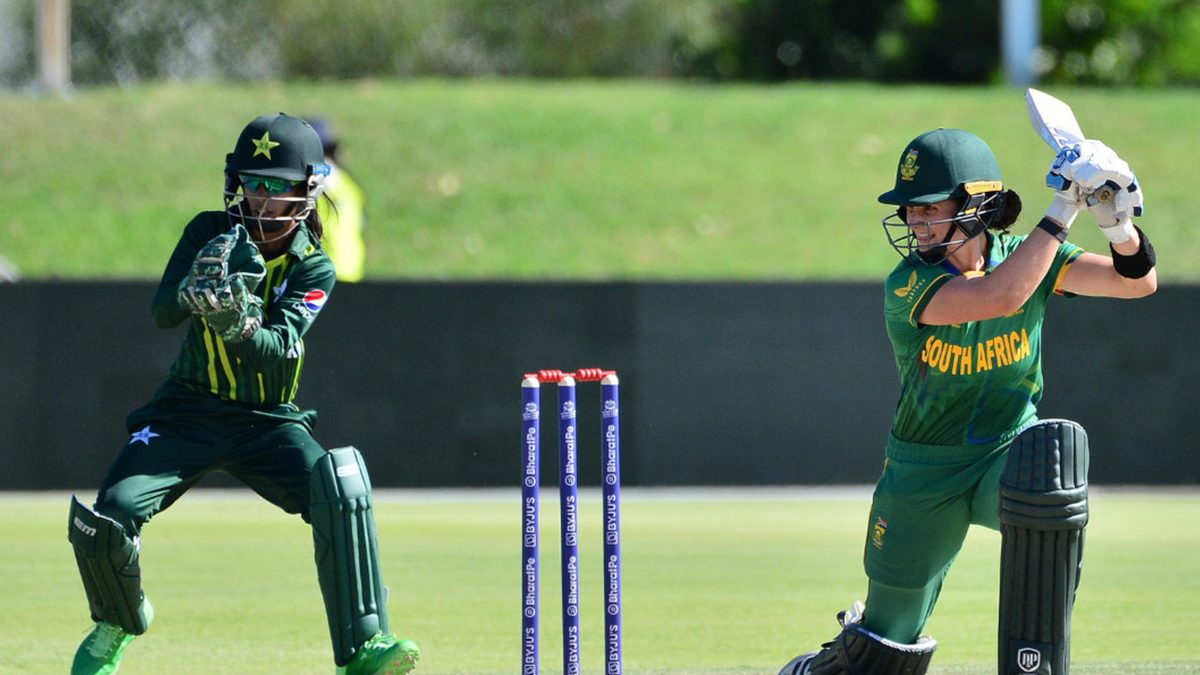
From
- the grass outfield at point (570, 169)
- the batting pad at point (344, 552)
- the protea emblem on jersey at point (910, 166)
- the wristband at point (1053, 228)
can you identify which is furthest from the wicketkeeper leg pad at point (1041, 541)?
the grass outfield at point (570, 169)

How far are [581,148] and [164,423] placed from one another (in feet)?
43.3

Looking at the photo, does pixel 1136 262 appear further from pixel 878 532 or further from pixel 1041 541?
pixel 878 532

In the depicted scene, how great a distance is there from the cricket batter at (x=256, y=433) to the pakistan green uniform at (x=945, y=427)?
53.6 inches

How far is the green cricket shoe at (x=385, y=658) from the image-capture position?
15.9 feet

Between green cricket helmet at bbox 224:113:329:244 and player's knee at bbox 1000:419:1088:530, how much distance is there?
7.20 ft

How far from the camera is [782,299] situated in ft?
38.0

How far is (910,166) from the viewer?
487 cm

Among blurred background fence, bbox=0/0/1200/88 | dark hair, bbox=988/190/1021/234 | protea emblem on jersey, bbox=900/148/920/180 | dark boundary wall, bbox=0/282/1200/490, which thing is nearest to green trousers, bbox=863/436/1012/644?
dark hair, bbox=988/190/1021/234

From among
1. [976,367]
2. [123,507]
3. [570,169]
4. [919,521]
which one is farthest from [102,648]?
[570,169]

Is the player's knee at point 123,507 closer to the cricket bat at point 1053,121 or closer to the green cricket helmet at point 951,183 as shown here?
the green cricket helmet at point 951,183

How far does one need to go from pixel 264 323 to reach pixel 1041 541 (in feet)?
7.41

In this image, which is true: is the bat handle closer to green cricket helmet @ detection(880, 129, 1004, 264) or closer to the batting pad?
green cricket helmet @ detection(880, 129, 1004, 264)

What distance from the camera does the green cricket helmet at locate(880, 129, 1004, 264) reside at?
4.82 meters

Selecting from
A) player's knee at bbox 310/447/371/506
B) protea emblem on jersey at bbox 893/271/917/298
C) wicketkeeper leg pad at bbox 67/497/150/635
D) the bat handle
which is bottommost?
wicketkeeper leg pad at bbox 67/497/150/635
